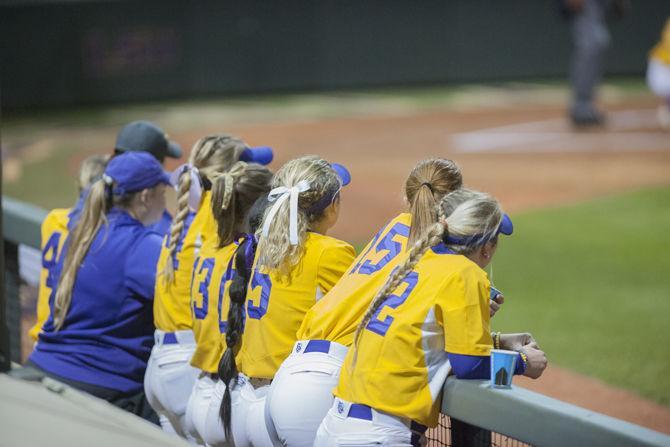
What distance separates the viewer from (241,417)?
3531mm

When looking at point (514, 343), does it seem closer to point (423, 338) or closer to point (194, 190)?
point (423, 338)

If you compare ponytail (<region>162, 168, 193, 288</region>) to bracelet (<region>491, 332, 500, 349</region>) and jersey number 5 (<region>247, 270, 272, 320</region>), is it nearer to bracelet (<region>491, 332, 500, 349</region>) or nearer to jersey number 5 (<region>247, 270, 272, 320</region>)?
jersey number 5 (<region>247, 270, 272, 320</region>)

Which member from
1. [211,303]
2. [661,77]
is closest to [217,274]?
[211,303]

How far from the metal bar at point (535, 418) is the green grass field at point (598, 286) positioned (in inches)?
145

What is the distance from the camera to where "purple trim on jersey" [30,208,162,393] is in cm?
418

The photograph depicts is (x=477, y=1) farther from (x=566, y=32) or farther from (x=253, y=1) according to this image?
(x=253, y=1)

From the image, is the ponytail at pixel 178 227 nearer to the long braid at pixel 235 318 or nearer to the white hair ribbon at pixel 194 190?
the white hair ribbon at pixel 194 190

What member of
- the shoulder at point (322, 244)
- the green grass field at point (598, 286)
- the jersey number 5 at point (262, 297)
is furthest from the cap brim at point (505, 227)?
the green grass field at point (598, 286)

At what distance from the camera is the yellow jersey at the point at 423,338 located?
118 inches

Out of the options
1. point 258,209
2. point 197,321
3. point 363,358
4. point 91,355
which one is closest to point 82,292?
point 91,355

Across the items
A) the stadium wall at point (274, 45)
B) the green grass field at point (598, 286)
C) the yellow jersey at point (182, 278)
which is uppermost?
the yellow jersey at point (182, 278)

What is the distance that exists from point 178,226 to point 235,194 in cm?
32

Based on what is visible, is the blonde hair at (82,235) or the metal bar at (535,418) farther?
the blonde hair at (82,235)

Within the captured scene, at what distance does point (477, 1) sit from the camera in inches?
792
